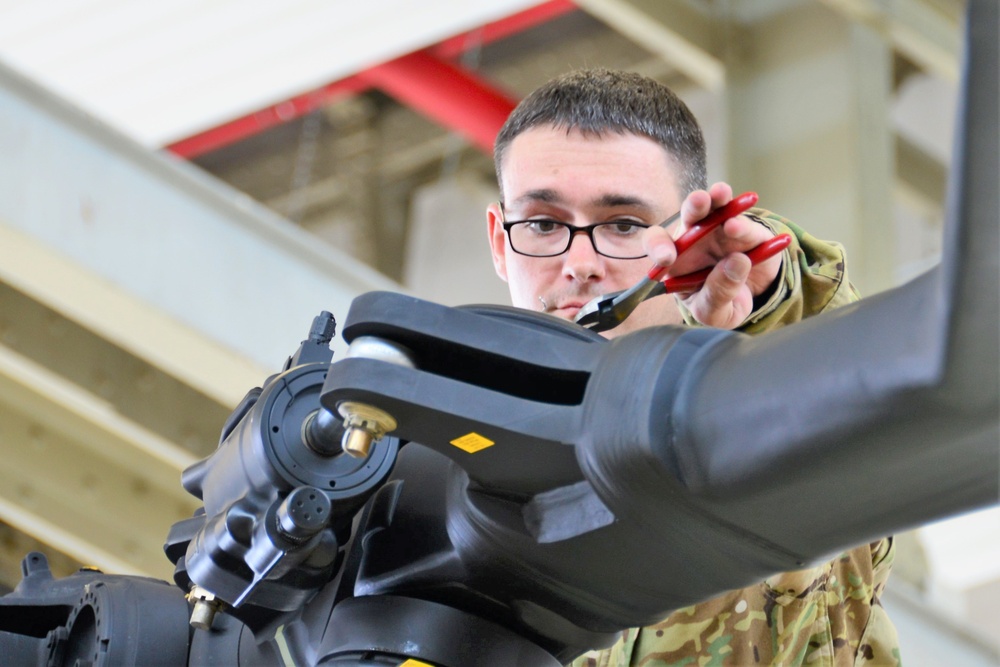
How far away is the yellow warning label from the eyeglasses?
60 cm

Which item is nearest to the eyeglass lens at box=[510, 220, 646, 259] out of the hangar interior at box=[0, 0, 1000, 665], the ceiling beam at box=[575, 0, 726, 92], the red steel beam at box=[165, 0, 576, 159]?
the hangar interior at box=[0, 0, 1000, 665]

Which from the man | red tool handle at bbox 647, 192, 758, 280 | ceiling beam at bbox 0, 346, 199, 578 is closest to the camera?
red tool handle at bbox 647, 192, 758, 280

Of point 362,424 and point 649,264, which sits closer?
point 362,424

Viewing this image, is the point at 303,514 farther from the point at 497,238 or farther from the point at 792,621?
the point at 497,238

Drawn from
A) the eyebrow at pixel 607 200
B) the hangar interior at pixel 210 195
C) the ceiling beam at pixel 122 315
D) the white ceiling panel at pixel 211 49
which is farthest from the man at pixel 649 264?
the white ceiling panel at pixel 211 49

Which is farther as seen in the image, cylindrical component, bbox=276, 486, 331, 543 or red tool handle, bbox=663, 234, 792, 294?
red tool handle, bbox=663, 234, 792, 294

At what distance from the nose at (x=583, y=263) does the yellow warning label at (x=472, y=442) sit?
1.92ft

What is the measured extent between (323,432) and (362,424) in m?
0.06

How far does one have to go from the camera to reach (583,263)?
Result: 1.11m

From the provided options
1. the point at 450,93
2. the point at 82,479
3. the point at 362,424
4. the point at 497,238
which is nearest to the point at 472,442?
the point at 362,424

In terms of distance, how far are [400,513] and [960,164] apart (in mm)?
309

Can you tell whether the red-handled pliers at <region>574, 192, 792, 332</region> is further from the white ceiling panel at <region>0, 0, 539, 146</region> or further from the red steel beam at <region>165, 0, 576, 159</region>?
the red steel beam at <region>165, 0, 576, 159</region>

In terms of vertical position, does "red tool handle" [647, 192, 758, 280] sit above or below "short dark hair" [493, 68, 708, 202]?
below

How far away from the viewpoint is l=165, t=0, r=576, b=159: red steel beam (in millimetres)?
4578
